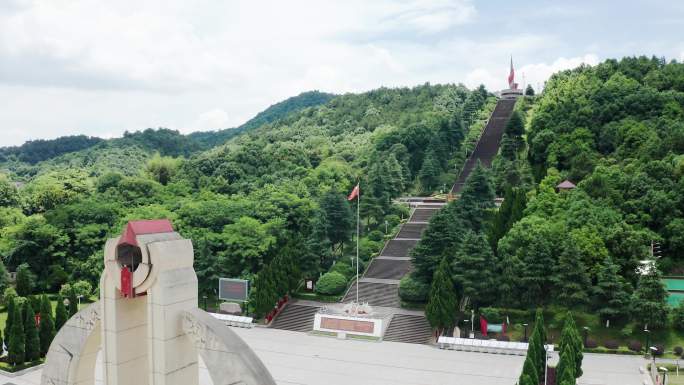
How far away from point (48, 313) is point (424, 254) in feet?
61.4

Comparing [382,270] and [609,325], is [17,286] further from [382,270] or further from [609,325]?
[609,325]

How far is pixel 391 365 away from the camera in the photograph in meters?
25.8

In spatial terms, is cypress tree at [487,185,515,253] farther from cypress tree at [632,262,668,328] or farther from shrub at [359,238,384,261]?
shrub at [359,238,384,261]

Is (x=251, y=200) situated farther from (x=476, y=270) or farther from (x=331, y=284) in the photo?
(x=476, y=270)

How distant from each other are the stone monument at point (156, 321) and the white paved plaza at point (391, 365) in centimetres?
1132

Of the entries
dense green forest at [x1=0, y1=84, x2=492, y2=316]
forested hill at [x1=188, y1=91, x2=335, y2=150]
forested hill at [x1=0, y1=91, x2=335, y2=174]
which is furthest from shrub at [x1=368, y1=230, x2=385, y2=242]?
forested hill at [x1=188, y1=91, x2=335, y2=150]

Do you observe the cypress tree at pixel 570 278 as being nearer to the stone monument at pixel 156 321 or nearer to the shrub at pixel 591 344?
the shrub at pixel 591 344

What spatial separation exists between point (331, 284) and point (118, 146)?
7917 cm

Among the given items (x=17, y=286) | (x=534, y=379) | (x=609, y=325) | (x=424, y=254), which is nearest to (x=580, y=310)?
(x=609, y=325)

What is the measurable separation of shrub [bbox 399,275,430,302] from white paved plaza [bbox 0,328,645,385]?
4.15m

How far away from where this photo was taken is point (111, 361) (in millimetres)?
11969

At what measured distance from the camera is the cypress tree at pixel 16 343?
82.7 ft

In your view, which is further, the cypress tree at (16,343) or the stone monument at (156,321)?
the cypress tree at (16,343)

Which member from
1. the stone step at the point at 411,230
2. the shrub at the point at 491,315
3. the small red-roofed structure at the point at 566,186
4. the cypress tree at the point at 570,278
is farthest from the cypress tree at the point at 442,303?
the small red-roofed structure at the point at 566,186
